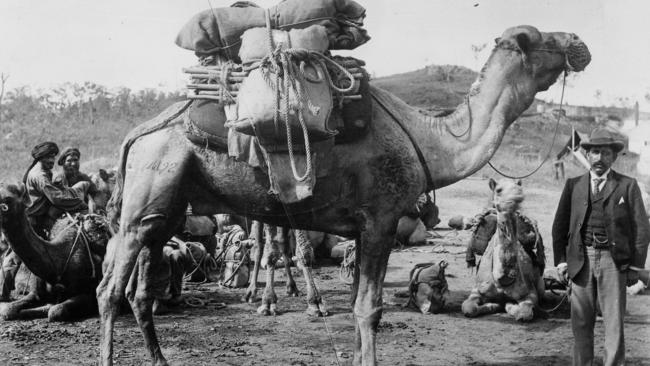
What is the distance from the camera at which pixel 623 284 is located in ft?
18.0

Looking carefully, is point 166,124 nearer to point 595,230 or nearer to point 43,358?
point 43,358

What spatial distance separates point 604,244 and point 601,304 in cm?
52

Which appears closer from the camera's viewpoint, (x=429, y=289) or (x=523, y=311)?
(x=523, y=311)

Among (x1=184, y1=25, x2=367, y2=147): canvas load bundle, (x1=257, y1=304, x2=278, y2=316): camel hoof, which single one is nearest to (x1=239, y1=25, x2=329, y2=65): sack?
(x1=184, y1=25, x2=367, y2=147): canvas load bundle

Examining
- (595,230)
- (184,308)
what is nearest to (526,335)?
(595,230)

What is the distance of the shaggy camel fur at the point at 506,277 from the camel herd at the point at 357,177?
1.69 m

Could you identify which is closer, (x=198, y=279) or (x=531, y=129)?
(x=198, y=279)

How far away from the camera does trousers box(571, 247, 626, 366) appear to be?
5461 mm

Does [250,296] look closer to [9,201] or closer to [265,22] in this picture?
[9,201]

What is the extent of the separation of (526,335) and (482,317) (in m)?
0.89

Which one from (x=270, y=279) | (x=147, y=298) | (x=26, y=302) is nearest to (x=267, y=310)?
Answer: (x=270, y=279)

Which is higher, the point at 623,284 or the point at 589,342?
the point at 623,284

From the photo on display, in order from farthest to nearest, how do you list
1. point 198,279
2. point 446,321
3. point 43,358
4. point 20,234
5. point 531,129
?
point 531,129, point 198,279, point 446,321, point 20,234, point 43,358

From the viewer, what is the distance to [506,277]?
8094 millimetres
